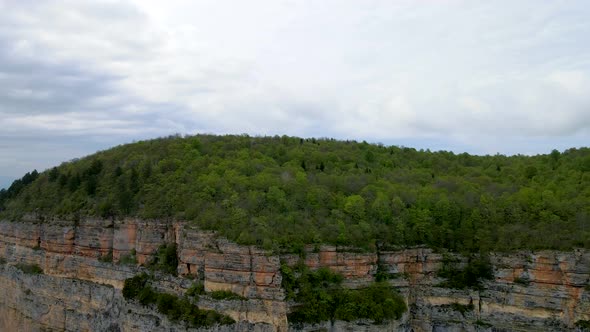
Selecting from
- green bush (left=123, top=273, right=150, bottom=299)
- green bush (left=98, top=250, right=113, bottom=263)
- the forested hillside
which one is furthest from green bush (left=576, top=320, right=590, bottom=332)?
green bush (left=98, top=250, right=113, bottom=263)

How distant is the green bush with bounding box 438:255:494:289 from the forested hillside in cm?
119

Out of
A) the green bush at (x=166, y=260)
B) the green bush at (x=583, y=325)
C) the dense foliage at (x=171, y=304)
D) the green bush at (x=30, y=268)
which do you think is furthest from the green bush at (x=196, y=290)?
the green bush at (x=583, y=325)

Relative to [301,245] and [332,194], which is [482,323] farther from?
[332,194]

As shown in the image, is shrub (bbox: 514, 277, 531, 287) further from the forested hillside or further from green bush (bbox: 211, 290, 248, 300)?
green bush (bbox: 211, 290, 248, 300)

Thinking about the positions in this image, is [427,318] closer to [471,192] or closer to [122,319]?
[471,192]

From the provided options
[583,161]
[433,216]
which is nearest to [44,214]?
[433,216]

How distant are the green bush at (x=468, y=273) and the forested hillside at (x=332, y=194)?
1190 millimetres

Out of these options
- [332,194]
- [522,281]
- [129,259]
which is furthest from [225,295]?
[522,281]

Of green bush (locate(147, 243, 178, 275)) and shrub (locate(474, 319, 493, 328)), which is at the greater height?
green bush (locate(147, 243, 178, 275))

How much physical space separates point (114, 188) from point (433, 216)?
27008 millimetres

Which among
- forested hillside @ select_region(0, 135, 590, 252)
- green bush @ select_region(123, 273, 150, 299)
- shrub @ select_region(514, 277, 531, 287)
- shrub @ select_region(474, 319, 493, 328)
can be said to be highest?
forested hillside @ select_region(0, 135, 590, 252)

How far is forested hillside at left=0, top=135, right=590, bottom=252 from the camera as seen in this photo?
116 feet

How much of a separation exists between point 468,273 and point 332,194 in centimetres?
1107

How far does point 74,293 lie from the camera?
44.0m
